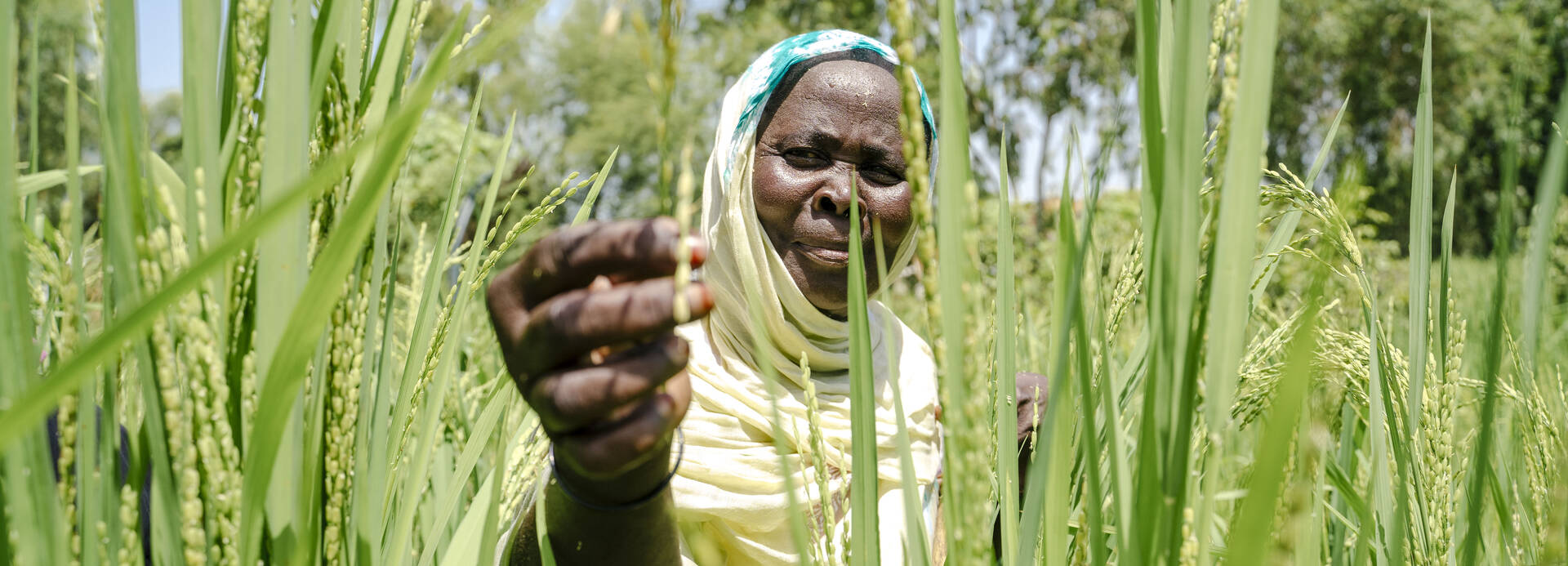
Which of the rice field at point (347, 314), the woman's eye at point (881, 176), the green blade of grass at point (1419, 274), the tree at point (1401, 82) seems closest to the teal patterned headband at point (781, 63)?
the woman's eye at point (881, 176)

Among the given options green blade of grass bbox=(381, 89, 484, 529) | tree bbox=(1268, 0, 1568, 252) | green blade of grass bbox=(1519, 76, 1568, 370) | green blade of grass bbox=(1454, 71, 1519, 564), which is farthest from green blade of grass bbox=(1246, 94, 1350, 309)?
tree bbox=(1268, 0, 1568, 252)

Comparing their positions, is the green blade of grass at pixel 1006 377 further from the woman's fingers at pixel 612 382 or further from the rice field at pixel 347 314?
the woman's fingers at pixel 612 382

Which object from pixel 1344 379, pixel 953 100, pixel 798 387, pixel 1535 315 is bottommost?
pixel 798 387

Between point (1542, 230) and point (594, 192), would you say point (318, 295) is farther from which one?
point (1542, 230)

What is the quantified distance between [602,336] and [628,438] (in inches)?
2.6

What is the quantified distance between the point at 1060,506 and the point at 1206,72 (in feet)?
0.84

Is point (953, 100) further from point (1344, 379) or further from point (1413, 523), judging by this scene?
point (1344, 379)

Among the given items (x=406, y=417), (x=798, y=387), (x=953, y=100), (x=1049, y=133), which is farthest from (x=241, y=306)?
(x=1049, y=133)

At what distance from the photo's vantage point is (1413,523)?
788 mm

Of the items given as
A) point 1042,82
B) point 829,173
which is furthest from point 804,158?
point 1042,82

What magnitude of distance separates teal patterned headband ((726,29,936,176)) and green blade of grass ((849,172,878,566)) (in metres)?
0.86

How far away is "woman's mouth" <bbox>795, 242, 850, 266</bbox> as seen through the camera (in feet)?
4.32

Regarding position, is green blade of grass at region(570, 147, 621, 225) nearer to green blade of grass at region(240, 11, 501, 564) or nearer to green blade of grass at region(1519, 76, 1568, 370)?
green blade of grass at region(240, 11, 501, 564)

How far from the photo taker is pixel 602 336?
530mm
